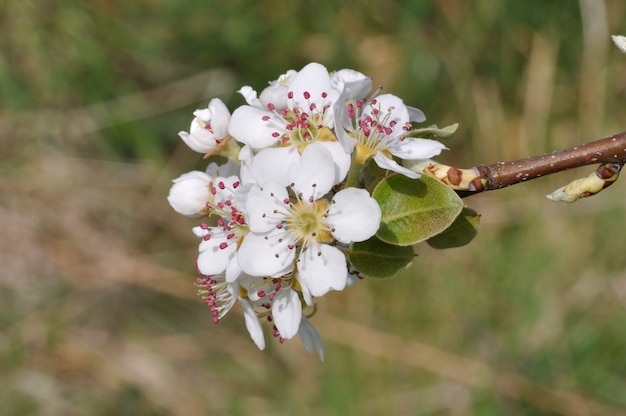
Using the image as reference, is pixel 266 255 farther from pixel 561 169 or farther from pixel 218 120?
pixel 561 169

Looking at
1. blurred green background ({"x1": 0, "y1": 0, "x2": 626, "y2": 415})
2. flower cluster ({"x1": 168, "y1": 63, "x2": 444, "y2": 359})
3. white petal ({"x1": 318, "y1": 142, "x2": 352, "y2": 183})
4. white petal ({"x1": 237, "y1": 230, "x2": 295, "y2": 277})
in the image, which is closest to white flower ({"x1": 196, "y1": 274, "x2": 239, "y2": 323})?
flower cluster ({"x1": 168, "y1": 63, "x2": 444, "y2": 359})

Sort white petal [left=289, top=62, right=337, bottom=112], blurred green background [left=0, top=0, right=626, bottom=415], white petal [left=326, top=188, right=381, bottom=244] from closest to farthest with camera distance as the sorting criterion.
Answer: white petal [left=326, top=188, right=381, bottom=244] < white petal [left=289, top=62, right=337, bottom=112] < blurred green background [left=0, top=0, right=626, bottom=415]

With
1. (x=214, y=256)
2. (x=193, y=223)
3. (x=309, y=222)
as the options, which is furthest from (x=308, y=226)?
(x=193, y=223)

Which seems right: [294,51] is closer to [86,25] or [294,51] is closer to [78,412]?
[86,25]

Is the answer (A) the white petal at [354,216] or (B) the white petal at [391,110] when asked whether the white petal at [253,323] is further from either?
(B) the white petal at [391,110]

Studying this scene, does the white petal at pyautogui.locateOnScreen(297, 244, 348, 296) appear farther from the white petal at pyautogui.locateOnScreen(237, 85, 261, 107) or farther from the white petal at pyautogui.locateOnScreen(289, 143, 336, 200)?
the white petal at pyautogui.locateOnScreen(237, 85, 261, 107)

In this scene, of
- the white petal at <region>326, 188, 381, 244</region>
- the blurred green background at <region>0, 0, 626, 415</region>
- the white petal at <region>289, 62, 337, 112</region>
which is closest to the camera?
the white petal at <region>326, 188, 381, 244</region>
